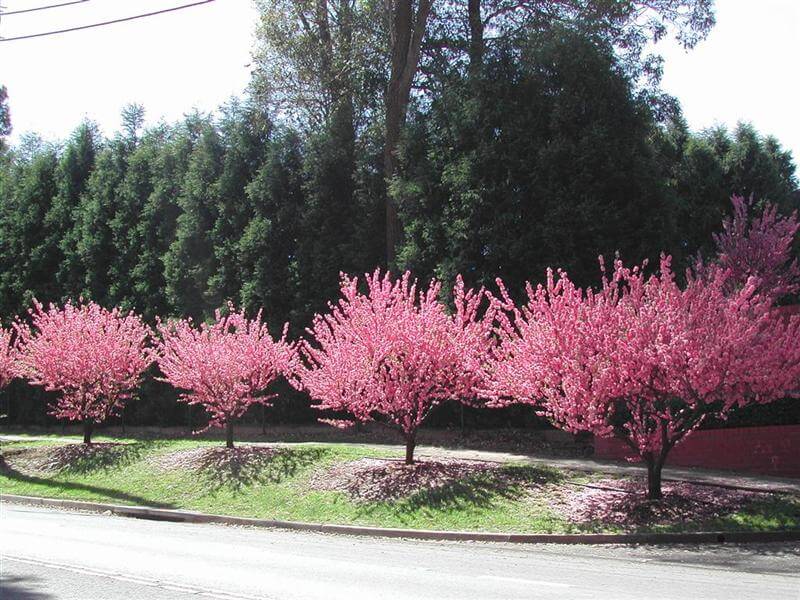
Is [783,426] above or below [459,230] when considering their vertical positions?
below

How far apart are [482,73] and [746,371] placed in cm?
1157

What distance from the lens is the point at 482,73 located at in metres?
21.2

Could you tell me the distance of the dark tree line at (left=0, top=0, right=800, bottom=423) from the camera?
19562 mm

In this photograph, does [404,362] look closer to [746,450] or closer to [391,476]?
[391,476]

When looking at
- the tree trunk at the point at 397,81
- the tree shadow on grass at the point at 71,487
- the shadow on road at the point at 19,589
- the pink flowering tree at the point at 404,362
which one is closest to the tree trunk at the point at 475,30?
the tree trunk at the point at 397,81

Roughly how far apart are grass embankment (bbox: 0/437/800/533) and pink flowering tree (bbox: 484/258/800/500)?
1215 millimetres

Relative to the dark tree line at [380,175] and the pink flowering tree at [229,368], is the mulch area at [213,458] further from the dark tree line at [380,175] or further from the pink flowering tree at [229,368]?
the dark tree line at [380,175]

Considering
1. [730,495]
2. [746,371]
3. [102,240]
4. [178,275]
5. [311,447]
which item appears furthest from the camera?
[102,240]

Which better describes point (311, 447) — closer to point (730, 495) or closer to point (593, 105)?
point (730, 495)

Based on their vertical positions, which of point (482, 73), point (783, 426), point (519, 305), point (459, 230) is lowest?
point (783, 426)

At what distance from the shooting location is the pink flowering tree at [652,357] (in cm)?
1241

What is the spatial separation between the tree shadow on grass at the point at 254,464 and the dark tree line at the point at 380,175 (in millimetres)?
5971

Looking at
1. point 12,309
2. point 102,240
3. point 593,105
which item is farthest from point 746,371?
point 12,309

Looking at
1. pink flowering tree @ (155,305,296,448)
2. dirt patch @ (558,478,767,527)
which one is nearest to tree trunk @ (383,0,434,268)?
pink flowering tree @ (155,305,296,448)
